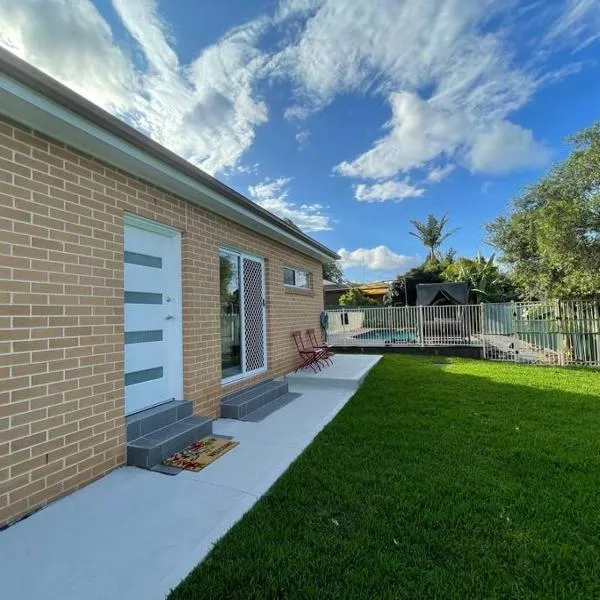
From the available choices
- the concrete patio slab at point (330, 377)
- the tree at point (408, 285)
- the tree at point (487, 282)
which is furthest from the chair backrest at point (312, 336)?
the tree at point (408, 285)

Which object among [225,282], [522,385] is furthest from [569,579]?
[522,385]

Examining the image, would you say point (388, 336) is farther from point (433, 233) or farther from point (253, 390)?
point (433, 233)

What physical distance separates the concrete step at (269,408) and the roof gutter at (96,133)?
335 cm

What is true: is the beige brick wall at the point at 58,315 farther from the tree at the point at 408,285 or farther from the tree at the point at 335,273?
the tree at the point at 335,273

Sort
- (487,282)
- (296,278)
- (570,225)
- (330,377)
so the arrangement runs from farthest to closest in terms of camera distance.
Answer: (487,282)
(296,278)
(570,225)
(330,377)

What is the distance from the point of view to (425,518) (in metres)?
2.66

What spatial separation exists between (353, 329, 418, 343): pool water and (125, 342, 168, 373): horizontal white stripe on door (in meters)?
12.1

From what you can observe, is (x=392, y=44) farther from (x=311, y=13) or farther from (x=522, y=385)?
(x=522, y=385)

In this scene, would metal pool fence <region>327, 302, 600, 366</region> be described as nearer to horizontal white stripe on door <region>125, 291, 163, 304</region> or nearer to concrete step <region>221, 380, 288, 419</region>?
concrete step <region>221, 380, 288, 419</region>

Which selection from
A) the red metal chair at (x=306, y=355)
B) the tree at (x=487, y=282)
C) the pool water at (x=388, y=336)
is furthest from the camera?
the tree at (x=487, y=282)

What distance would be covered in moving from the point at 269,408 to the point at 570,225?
9334mm

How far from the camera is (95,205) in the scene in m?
3.49

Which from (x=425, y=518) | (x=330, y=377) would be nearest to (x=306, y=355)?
(x=330, y=377)

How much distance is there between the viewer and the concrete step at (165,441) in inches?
140
